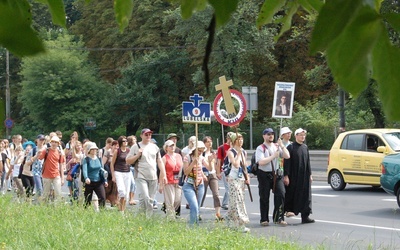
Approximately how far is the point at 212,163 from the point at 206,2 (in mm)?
13178

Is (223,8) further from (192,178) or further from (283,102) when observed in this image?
(283,102)

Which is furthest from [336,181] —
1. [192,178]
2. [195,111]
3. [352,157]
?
[192,178]

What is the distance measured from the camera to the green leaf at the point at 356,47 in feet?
4.87

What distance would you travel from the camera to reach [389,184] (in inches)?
563

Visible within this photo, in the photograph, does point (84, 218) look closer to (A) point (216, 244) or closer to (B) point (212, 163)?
(A) point (216, 244)

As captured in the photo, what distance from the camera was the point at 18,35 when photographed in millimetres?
1517

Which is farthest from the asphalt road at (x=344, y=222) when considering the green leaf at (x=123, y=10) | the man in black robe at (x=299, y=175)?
the green leaf at (x=123, y=10)

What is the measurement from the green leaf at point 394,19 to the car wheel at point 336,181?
17.6m

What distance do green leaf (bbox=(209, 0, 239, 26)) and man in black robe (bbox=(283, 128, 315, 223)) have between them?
11.5 m

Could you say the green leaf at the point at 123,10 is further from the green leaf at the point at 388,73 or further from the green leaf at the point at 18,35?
the green leaf at the point at 388,73

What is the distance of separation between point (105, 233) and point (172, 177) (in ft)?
15.1

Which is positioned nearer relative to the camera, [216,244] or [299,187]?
[216,244]

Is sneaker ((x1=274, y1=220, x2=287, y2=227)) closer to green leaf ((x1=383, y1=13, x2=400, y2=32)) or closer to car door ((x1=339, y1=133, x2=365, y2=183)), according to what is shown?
car door ((x1=339, y1=133, x2=365, y2=183))

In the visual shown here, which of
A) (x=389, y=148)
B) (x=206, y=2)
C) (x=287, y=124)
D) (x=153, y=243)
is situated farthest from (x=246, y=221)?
(x=287, y=124)
